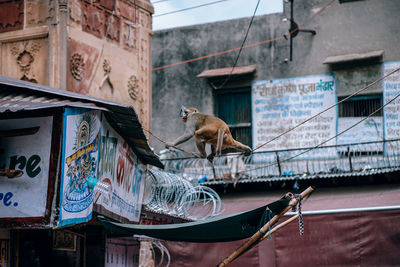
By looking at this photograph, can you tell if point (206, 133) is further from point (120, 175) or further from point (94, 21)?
point (94, 21)

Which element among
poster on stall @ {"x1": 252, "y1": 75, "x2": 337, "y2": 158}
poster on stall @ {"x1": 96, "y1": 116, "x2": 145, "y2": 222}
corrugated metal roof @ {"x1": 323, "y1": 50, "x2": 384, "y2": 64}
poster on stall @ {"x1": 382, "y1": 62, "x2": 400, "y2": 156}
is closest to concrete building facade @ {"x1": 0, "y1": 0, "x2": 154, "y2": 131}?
poster on stall @ {"x1": 96, "y1": 116, "x2": 145, "y2": 222}

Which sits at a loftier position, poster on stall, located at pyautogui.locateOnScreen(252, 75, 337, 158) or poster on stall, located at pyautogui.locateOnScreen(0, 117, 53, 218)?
poster on stall, located at pyautogui.locateOnScreen(252, 75, 337, 158)

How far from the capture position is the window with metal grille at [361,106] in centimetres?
1647

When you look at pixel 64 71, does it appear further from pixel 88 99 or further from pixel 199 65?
pixel 199 65

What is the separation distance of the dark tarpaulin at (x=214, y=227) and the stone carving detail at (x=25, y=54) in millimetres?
5075

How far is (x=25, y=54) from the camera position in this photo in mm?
12789

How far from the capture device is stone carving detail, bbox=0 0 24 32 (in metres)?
12.9

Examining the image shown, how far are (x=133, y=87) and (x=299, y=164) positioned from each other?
15.8 ft

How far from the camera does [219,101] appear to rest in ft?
59.6

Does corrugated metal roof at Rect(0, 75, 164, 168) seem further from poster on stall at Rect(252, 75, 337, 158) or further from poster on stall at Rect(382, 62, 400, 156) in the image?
poster on stall at Rect(382, 62, 400, 156)

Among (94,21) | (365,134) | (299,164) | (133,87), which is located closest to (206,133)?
(94,21)

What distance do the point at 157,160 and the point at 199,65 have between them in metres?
8.40

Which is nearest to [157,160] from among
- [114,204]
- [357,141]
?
[114,204]

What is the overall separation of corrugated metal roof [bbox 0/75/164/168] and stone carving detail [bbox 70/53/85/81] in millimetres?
3735
